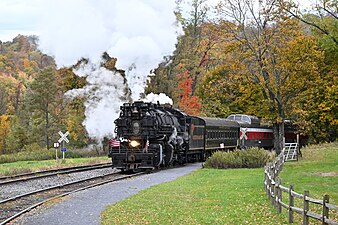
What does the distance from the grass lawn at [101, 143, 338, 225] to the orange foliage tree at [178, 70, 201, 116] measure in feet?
92.2

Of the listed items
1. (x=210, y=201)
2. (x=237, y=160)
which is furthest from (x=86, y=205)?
(x=237, y=160)

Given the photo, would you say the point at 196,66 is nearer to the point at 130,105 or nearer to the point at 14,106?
the point at 130,105

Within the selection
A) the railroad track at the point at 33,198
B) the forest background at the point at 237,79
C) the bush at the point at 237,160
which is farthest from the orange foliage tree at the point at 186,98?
the railroad track at the point at 33,198

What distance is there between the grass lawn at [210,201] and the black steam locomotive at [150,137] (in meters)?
3.37

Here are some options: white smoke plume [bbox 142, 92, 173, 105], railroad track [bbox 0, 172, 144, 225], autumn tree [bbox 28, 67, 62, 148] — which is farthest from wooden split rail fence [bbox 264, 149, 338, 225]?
autumn tree [bbox 28, 67, 62, 148]

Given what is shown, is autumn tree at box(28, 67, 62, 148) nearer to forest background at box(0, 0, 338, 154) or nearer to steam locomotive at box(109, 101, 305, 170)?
forest background at box(0, 0, 338, 154)

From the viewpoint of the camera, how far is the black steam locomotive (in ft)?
89.5

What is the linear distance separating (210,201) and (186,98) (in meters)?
38.5

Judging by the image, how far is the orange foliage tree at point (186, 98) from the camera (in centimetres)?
5334

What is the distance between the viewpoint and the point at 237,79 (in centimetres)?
3994

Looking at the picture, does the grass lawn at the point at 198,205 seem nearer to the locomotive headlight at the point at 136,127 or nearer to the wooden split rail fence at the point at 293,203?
the wooden split rail fence at the point at 293,203

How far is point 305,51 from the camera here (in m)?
36.2

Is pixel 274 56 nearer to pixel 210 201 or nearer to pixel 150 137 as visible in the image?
pixel 150 137

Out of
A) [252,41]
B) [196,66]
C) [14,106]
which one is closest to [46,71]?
[196,66]
